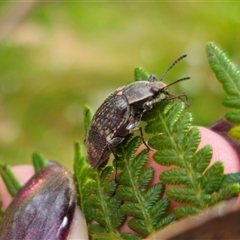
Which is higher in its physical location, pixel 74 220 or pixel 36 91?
pixel 36 91

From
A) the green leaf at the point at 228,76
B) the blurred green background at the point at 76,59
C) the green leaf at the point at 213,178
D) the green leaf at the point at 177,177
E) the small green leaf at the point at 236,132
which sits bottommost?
the green leaf at the point at 213,178

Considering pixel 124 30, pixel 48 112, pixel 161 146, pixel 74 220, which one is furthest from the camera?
pixel 124 30

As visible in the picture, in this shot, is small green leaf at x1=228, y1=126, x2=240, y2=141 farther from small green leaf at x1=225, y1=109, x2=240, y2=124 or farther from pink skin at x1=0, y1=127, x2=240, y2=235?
pink skin at x1=0, y1=127, x2=240, y2=235

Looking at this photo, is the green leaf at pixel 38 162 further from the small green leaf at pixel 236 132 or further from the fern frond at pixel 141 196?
the small green leaf at pixel 236 132

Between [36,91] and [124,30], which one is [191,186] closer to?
[36,91]

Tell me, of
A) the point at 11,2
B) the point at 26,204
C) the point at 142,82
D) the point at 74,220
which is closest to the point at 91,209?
the point at 74,220

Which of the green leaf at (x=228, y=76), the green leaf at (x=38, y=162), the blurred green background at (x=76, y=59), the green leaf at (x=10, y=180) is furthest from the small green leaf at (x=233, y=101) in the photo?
the blurred green background at (x=76, y=59)
